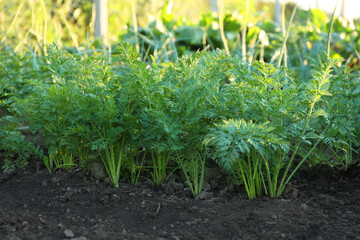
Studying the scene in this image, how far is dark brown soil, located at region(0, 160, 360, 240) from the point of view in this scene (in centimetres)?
163

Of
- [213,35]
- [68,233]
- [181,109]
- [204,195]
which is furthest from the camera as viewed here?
[213,35]

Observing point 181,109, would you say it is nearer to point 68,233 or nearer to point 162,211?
point 162,211

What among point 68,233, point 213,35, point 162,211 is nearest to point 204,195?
point 162,211

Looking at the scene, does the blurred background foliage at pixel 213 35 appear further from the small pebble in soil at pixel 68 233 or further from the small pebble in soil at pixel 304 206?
the small pebble in soil at pixel 68 233

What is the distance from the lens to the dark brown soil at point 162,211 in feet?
5.34

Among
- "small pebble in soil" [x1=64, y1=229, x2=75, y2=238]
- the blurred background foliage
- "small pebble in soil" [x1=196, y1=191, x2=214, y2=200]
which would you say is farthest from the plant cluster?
the blurred background foliage

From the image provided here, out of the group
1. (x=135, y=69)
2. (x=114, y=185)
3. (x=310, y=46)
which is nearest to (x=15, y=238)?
(x=114, y=185)

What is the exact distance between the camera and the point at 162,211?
6.16ft

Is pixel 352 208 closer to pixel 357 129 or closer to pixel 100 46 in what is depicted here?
pixel 357 129

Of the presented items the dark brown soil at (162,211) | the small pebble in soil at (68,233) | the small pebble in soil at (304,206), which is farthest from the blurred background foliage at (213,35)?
the small pebble in soil at (68,233)

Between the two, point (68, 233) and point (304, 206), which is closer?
point (68, 233)

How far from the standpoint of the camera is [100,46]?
14.5ft

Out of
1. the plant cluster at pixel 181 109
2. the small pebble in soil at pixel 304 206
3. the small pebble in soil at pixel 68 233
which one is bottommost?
the small pebble in soil at pixel 304 206

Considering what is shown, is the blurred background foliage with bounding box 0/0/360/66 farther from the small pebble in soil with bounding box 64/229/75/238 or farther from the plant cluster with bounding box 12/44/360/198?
the small pebble in soil with bounding box 64/229/75/238
